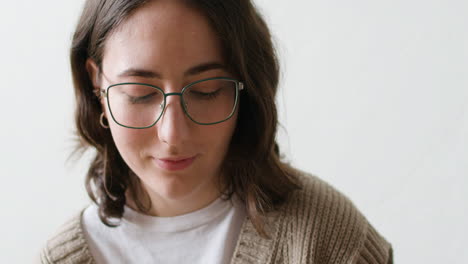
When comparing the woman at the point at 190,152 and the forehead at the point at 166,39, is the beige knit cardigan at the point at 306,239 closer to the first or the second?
the woman at the point at 190,152

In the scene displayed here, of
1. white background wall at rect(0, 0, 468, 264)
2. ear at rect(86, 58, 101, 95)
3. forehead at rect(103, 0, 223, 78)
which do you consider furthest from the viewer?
white background wall at rect(0, 0, 468, 264)

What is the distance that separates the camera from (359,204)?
1.70 meters

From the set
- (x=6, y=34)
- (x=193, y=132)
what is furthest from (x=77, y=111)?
(x=6, y=34)

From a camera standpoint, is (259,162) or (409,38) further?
(409,38)

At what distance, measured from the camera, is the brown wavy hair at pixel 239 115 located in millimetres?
920

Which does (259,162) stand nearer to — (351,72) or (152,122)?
(152,122)

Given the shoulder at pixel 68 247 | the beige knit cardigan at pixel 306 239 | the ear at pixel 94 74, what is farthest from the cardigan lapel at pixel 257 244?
the ear at pixel 94 74

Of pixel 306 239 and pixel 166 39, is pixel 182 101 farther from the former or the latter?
Answer: pixel 306 239

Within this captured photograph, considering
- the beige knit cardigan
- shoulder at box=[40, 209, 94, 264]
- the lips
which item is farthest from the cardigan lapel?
shoulder at box=[40, 209, 94, 264]

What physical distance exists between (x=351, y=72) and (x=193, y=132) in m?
0.88

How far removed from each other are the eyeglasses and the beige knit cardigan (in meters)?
0.31

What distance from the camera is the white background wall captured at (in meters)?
1.53

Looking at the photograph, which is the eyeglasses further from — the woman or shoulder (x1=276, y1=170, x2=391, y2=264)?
shoulder (x1=276, y1=170, x2=391, y2=264)

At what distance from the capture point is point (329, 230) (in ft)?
3.48
